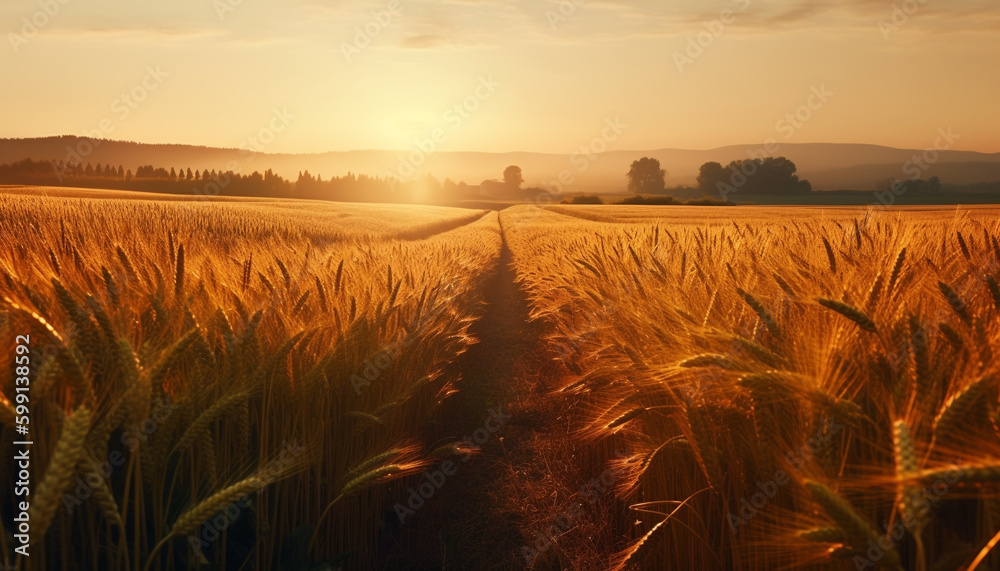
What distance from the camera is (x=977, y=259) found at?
80.8 inches

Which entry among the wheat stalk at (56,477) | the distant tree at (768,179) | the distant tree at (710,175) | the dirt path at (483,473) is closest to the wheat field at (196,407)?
the wheat stalk at (56,477)

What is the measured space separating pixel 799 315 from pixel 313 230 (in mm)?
11367

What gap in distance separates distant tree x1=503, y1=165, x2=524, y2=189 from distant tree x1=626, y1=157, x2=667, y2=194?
24053mm

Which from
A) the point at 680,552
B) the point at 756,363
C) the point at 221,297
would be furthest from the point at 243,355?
the point at 680,552

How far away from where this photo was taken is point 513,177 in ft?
378

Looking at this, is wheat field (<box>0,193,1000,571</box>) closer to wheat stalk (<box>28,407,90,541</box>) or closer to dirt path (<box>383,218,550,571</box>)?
wheat stalk (<box>28,407,90,541</box>)

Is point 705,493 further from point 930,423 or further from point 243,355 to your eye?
point 243,355

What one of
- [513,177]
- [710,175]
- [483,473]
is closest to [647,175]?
[710,175]

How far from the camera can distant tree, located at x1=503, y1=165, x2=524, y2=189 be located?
11488cm

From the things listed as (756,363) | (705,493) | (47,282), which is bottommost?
(705,493)

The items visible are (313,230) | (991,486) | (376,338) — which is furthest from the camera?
(313,230)

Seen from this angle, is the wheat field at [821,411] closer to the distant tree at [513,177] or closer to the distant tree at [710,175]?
the distant tree at [710,175]

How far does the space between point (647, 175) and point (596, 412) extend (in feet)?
325

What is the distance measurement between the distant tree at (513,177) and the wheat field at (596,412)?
113 m
